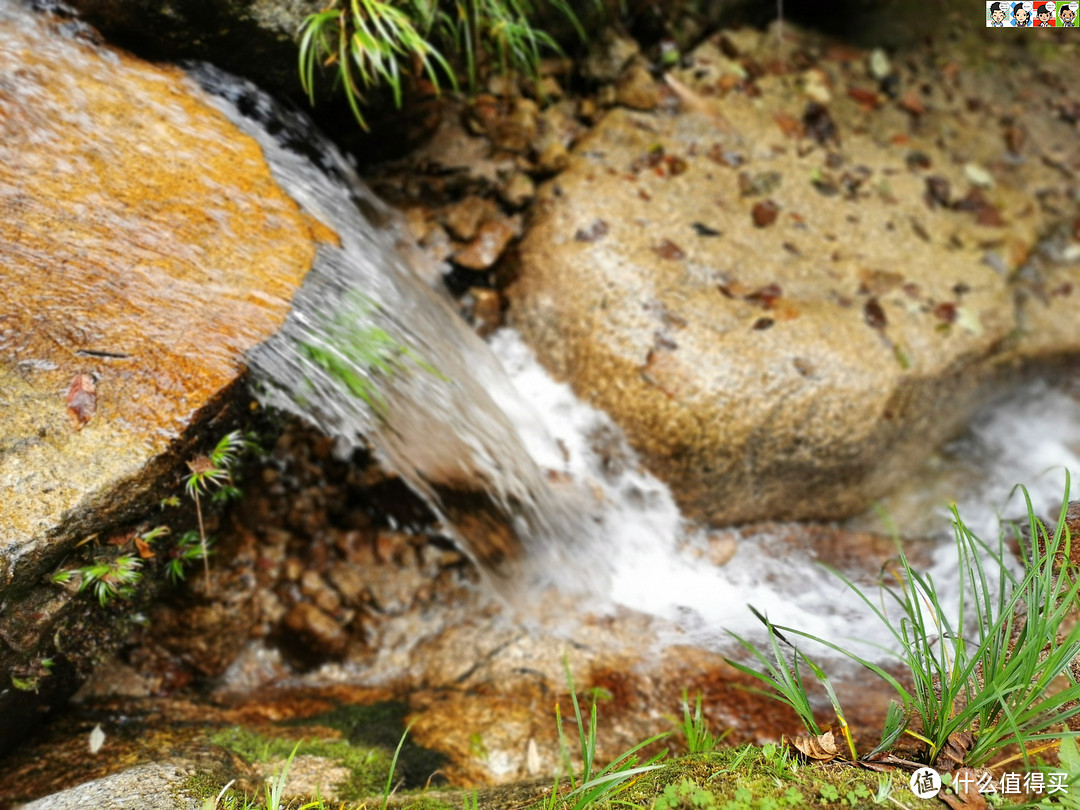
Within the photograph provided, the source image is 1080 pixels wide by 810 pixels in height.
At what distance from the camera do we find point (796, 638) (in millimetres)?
2777

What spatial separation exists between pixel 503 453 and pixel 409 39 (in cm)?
188

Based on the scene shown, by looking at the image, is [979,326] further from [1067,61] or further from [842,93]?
[1067,61]

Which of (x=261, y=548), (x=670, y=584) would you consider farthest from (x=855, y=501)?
(x=261, y=548)

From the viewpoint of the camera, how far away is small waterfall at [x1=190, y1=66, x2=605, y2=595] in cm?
266

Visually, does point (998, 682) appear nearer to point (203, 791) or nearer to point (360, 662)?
point (203, 791)

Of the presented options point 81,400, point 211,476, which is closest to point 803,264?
point 211,476

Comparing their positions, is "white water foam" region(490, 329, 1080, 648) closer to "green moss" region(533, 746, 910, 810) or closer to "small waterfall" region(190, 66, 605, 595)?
"small waterfall" region(190, 66, 605, 595)

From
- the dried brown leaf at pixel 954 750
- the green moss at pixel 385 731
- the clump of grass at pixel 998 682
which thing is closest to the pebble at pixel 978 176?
the clump of grass at pixel 998 682

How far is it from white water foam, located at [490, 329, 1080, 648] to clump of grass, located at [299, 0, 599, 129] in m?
1.43

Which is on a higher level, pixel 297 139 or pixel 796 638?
pixel 297 139

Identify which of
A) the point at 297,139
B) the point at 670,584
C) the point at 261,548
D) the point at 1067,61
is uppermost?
the point at 1067,61

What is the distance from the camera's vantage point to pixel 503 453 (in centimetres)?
317

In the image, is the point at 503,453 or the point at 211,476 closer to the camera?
the point at 211,476

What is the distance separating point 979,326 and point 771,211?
129cm
